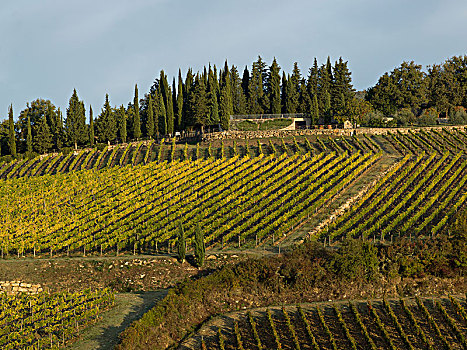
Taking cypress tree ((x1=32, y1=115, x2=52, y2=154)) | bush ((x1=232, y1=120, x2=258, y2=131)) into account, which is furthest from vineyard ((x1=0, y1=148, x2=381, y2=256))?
bush ((x1=232, y1=120, x2=258, y2=131))

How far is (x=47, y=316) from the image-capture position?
3244 centimetres

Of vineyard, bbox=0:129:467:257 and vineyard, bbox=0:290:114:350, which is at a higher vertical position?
vineyard, bbox=0:129:467:257

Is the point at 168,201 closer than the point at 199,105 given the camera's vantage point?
Yes

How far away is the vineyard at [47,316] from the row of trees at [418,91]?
71810mm

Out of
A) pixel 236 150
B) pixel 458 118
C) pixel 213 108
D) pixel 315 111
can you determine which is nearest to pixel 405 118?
pixel 458 118

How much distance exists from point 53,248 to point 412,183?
35.1m

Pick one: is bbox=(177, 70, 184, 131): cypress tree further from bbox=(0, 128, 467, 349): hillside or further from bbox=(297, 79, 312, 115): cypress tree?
bbox=(297, 79, 312, 115): cypress tree

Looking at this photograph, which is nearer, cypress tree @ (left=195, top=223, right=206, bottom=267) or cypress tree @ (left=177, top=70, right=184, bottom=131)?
cypress tree @ (left=195, top=223, right=206, bottom=267)

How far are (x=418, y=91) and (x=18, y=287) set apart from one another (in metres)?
78.4

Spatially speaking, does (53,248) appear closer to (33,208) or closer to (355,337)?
(33,208)

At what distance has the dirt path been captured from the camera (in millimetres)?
29031

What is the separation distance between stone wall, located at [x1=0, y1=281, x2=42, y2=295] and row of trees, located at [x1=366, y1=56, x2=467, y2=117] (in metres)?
71.6

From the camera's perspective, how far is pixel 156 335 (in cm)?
A: 2983

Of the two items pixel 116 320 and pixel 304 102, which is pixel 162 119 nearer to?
pixel 304 102
